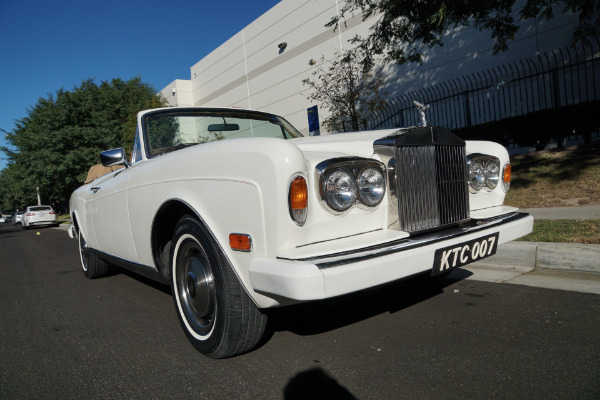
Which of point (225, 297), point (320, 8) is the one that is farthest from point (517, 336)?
point (320, 8)

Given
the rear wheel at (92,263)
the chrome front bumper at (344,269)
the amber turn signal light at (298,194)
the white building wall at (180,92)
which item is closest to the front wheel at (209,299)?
the chrome front bumper at (344,269)

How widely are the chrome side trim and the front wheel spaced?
1.49 ft

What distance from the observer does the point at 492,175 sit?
292cm

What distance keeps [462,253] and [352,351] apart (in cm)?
83

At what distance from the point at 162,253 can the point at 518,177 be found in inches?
301

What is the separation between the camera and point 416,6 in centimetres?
770

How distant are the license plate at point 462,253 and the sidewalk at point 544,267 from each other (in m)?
1.18

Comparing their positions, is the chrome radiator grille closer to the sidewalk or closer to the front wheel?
the front wheel

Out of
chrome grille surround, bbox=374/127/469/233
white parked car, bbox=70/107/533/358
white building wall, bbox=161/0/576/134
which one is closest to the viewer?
white parked car, bbox=70/107/533/358

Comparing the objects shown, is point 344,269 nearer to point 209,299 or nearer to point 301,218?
point 301,218

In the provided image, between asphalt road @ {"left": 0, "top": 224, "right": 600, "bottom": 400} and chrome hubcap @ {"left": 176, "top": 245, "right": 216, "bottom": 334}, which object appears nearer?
asphalt road @ {"left": 0, "top": 224, "right": 600, "bottom": 400}

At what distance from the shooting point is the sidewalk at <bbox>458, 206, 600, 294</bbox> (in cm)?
330

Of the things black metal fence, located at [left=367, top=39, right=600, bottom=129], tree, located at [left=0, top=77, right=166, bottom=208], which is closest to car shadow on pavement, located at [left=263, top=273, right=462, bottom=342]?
black metal fence, located at [left=367, top=39, right=600, bottom=129]

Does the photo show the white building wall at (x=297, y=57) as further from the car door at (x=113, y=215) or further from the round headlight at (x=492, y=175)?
the car door at (x=113, y=215)
